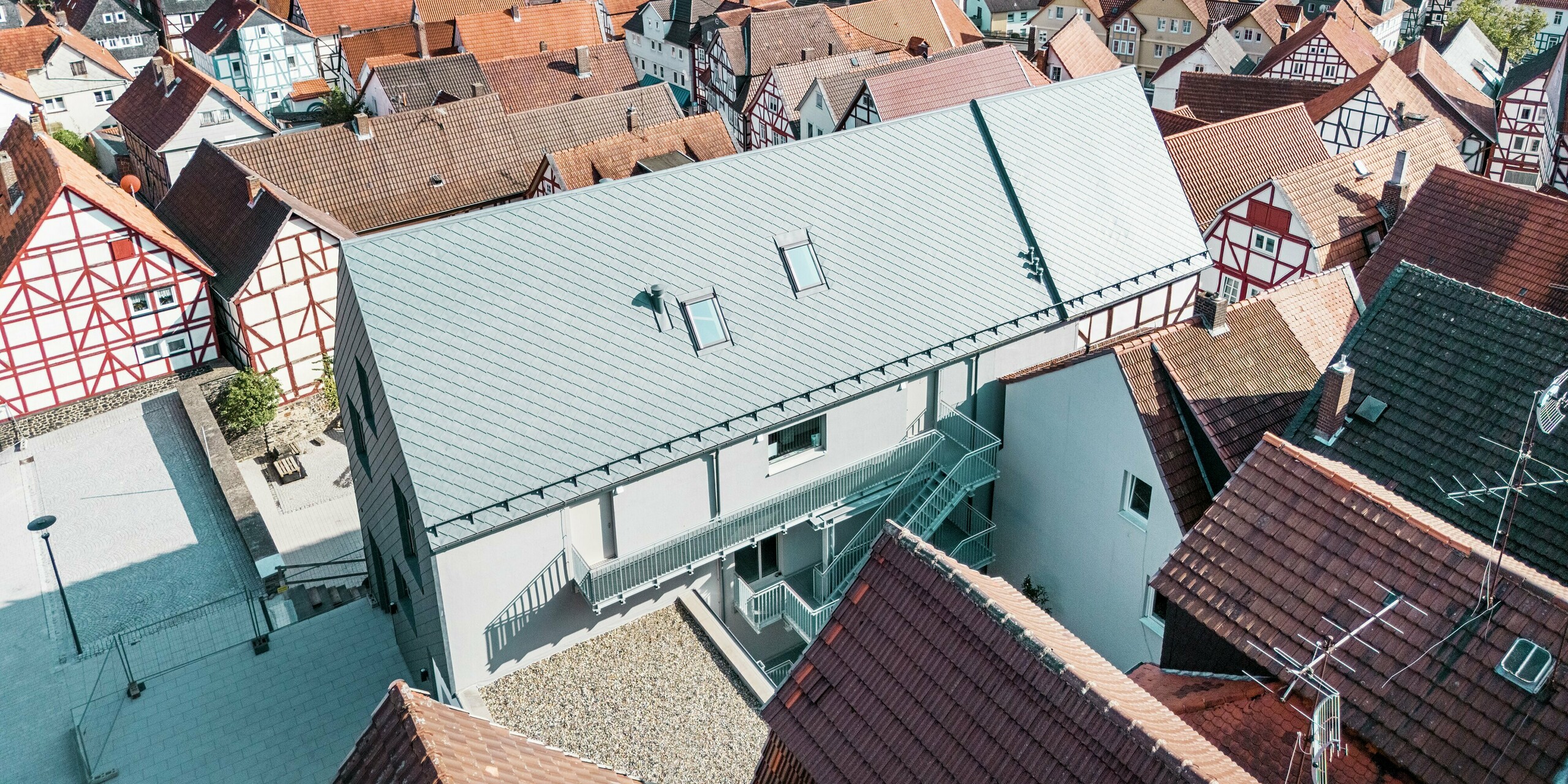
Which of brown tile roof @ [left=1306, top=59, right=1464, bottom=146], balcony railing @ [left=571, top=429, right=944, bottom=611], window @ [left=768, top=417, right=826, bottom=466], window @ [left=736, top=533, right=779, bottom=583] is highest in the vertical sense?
brown tile roof @ [left=1306, top=59, right=1464, bottom=146]

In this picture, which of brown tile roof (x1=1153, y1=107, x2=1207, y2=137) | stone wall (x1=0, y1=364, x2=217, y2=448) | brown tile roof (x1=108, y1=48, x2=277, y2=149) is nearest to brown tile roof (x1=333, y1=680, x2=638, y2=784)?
stone wall (x1=0, y1=364, x2=217, y2=448)

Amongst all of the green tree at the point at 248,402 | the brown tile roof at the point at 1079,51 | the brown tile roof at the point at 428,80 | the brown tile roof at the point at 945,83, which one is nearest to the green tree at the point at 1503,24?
the brown tile roof at the point at 1079,51

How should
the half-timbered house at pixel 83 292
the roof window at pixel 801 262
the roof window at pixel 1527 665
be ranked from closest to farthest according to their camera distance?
the roof window at pixel 1527 665 → the roof window at pixel 801 262 → the half-timbered house at pixel 83 292

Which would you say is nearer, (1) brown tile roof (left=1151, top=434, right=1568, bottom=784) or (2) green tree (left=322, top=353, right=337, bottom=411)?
(1) brown tile roof (left=1151, top=434, right=1568, bottom=784)

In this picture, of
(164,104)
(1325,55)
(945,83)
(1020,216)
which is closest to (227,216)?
(164,104)

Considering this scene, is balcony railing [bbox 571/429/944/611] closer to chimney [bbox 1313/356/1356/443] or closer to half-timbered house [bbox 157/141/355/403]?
chimney [bbox 1313/356/1356/443]

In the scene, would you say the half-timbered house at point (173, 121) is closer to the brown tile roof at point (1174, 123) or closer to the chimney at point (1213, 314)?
the brown tile roof at point (1174, 123)

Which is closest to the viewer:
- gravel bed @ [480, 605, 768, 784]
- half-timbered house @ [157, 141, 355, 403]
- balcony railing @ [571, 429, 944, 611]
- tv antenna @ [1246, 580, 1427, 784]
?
tv antenna @ [1246, 580, 1427, 784]

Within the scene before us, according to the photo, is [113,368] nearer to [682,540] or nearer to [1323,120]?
[682,540]
